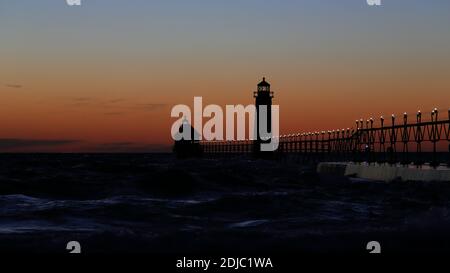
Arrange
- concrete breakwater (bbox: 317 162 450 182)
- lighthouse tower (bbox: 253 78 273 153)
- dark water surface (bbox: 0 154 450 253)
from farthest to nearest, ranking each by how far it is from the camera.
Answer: lighthouse tower (bbox: 253 78 273 153) < concrete breakwater (bbox: 317 162 450 182) < dark water surface (bbox: 0 154 450 253)

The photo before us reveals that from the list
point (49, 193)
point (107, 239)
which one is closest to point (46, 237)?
point (107, 239)

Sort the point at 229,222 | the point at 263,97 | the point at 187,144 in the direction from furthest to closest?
the point at 187,144 < the point at 263,97 < the point at 229,222

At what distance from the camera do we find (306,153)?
79.8 meters

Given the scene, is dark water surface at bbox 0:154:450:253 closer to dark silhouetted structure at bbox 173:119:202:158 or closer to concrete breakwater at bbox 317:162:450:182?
concrete breakwater at bbox 317:162:450:182

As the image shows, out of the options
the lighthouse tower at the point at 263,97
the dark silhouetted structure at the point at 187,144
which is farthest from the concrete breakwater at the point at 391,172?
the dark silhouetted structure at the point at 187,144

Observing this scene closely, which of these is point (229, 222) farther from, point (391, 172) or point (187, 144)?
point (187, 144)

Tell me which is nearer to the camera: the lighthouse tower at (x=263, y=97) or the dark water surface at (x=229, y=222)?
the dark water surface at (x=229, y=222)

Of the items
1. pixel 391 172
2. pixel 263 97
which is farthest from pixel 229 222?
pixel 263 97

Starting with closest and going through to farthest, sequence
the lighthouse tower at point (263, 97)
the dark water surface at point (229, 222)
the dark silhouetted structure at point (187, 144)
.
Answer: the dark water surface at point (229, 222)
the lighthouse tower at point (263, 97)
the dark silhouetted structure at point (187, 144)

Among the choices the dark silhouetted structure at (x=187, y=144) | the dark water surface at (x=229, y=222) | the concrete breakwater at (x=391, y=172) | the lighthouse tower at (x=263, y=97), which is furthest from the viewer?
the dark silhouetted structure at (x=187, y=144)

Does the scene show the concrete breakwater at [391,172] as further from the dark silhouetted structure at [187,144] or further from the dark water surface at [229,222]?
the dark silhouetted structure at [187,144]

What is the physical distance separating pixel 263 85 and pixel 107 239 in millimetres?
59021

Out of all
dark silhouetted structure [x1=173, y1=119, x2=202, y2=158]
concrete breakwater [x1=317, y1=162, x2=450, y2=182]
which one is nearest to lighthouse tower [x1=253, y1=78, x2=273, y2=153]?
concrete breakwater [x1=317, y1=162, x2=450, y2=182]
